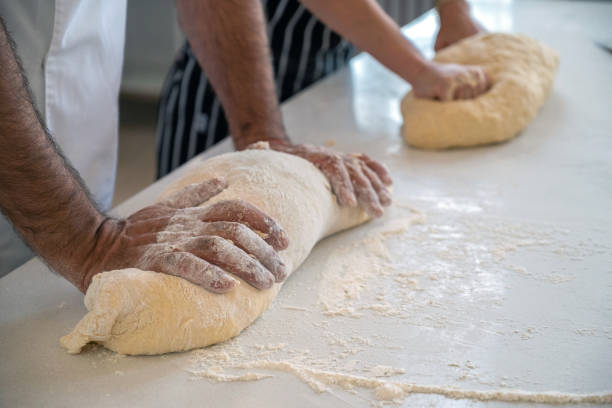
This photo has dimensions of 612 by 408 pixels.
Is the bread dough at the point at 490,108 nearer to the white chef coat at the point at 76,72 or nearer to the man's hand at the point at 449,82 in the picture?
the man's hand at the point at 449,82

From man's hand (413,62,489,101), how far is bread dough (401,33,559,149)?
0.08ft

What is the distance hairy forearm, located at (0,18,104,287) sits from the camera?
89cm

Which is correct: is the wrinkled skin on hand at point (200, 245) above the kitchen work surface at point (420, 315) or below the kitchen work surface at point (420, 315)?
above

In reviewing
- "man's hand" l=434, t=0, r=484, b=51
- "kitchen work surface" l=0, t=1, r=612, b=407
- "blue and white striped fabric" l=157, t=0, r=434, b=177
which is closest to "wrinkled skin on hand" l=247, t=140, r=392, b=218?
"kitchen work surface" l=0, t=1, r=612, b=407

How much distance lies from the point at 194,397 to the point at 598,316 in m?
0.62

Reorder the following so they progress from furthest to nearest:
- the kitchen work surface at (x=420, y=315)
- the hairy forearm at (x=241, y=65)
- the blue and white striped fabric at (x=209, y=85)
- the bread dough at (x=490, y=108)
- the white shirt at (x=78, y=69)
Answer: the blue and white striped fabric at (x=209, y=85), the bread dough at (x=490, y=108), the hairy forearm at (x=241, y=65), the white shirt at (x=78, y=69), the kitchen work surface at (x=420, y=315)

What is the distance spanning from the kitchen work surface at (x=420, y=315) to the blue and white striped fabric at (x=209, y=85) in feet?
1.98

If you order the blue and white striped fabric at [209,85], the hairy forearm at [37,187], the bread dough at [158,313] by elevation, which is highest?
the hairy forearm at [37,187]

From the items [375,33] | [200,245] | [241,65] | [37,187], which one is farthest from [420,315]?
[375,33]

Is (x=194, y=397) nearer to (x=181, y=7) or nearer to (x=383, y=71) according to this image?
(x=181, y=7)

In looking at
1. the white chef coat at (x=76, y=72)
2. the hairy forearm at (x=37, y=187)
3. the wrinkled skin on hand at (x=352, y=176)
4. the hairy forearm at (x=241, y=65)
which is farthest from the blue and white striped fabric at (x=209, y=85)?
the hairy forearm at (x=37, y=187)

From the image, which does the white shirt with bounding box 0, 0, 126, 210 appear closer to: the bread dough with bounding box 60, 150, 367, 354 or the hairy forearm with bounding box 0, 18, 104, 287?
the hairy forearm with bounding box 0, 18, 104, 287

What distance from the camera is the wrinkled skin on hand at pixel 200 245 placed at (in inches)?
36.7

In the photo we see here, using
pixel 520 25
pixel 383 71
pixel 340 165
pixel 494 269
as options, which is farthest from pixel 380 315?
pixel 520 25
